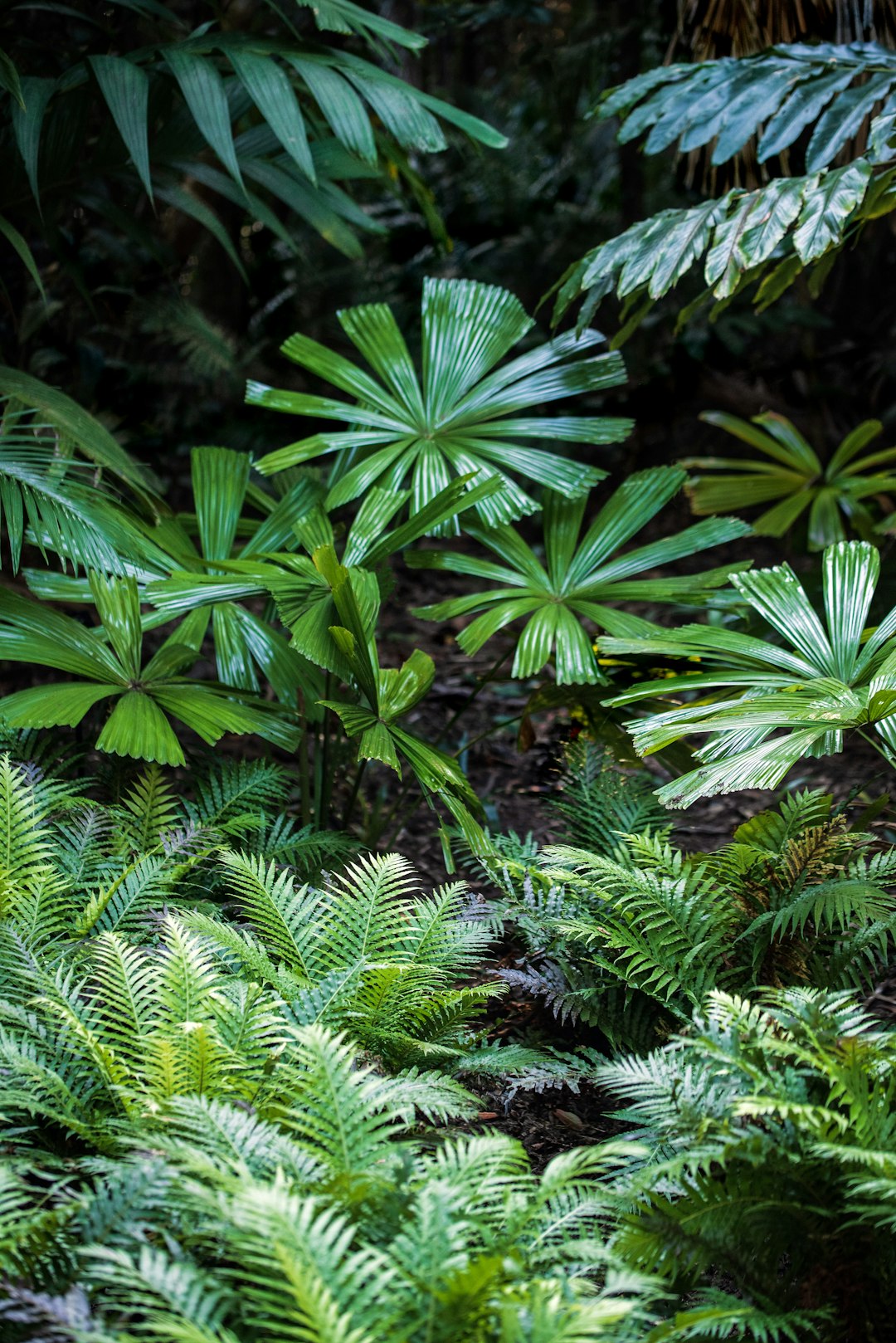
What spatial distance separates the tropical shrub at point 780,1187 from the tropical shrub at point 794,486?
2321 mm

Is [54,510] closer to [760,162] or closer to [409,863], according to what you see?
[409,863]

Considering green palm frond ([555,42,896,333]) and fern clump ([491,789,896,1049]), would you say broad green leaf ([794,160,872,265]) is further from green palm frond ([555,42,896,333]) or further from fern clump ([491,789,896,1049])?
fern clump ([491,789,896,1049])

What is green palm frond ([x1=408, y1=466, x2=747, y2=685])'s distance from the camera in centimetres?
230

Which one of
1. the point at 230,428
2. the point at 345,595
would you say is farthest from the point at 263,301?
the point at 345,595

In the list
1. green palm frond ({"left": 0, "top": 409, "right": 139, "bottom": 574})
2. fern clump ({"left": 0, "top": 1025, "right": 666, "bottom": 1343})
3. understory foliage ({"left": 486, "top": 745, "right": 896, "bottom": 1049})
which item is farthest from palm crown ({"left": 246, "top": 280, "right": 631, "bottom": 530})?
fern clump ({"left": 0, "top": 1025, "right": 666, "bottom": 1343})

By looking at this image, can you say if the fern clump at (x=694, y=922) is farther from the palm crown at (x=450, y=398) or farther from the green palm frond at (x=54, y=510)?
the green palm frond at (x=54, y=510)

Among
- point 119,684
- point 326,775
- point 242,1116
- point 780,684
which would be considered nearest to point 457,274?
point 326,775

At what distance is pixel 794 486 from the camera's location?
3.71 meters

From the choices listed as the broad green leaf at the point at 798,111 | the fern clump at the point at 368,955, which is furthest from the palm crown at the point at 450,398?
the fern clump at the point at 368,955

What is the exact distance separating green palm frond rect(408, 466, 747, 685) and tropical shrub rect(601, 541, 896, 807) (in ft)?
0.58

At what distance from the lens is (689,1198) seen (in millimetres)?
1326

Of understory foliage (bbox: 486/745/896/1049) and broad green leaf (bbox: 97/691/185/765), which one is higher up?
broad green leaf (bbox: 97/691/185/765)

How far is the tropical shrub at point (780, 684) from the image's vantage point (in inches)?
69.7

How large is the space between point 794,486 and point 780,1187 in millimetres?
A: 2834
